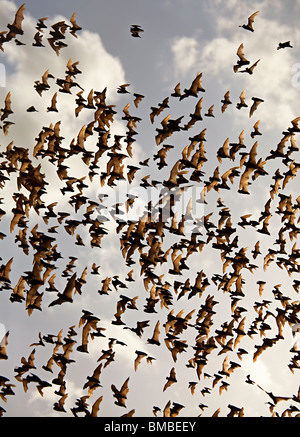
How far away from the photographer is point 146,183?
91.5ft

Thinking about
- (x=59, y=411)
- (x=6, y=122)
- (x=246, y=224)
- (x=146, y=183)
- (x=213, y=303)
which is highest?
(x=6, y=122)

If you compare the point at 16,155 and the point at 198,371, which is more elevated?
the point at 16,155

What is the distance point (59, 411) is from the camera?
2414cm

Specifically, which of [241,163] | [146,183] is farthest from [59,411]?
[241,163]
